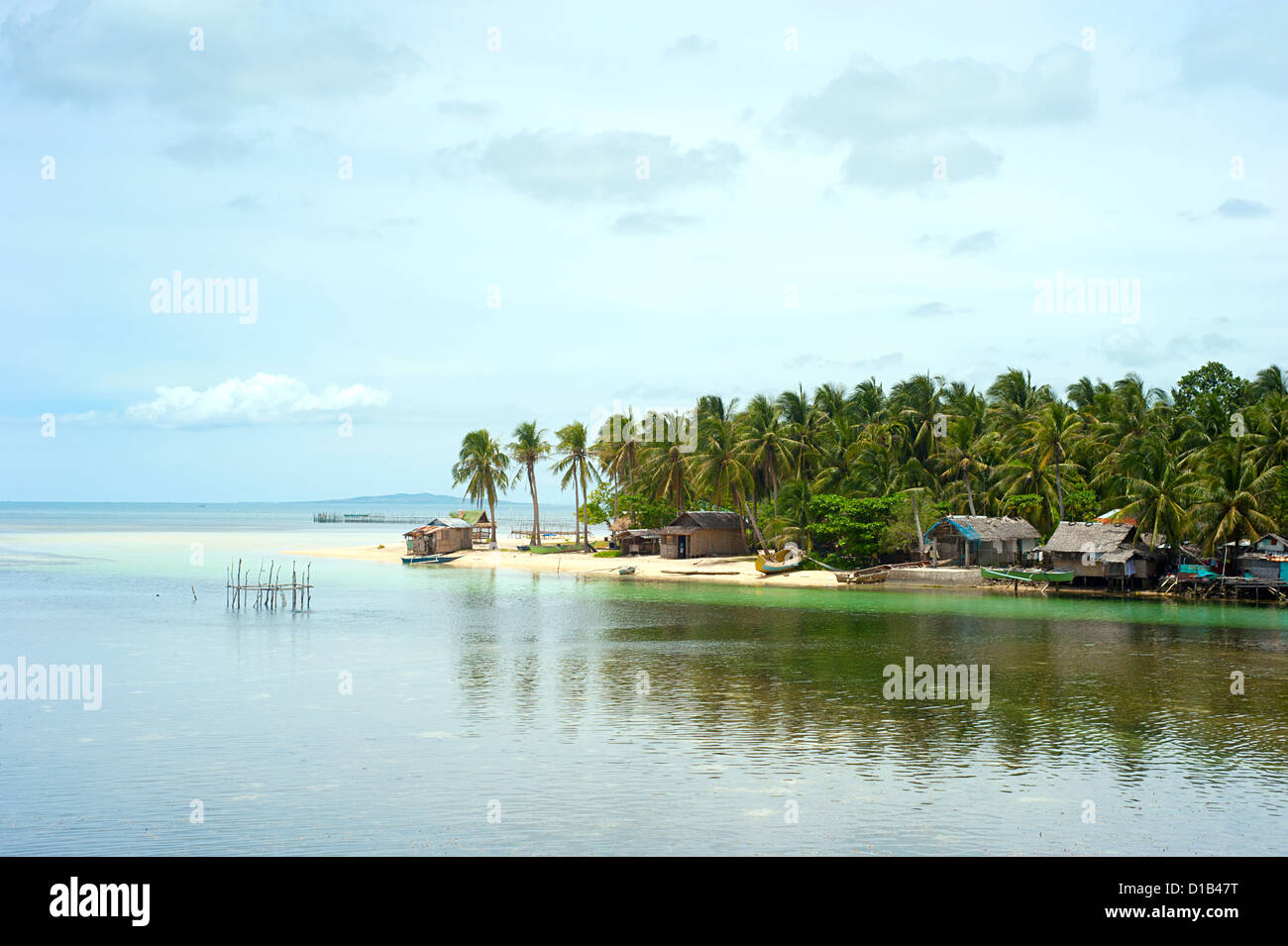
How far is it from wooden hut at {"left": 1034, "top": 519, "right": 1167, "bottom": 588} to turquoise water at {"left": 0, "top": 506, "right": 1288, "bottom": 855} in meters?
14.5

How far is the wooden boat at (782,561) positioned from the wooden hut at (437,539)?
29.8m

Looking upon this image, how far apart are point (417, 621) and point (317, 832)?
2960 centimetres

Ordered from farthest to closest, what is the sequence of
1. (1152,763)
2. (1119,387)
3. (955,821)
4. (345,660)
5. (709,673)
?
1. (1119,387)
2. (345,660)
3. (709,673)
4. (1152,763)
5. (955,821)

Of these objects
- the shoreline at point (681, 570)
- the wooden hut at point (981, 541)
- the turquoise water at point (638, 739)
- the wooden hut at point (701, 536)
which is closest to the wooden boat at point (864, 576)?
the shoreline at point (681, 570)

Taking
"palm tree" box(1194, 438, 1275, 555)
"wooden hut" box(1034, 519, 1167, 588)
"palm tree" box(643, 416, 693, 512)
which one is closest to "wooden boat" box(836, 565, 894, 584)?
"wooden hut" box(1034, 519, 1167, 588)

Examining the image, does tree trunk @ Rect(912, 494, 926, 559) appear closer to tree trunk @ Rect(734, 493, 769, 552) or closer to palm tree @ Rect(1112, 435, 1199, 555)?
tree trunk @ Rect(734, 493, 769, 552)

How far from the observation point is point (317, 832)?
54.4ft

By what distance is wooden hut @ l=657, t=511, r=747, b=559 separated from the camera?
260ft

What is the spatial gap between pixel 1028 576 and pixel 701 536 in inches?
1016

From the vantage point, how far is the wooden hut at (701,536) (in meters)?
79.3

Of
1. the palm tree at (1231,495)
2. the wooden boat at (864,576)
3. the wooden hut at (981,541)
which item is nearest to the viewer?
the palm tree at (1231,495)

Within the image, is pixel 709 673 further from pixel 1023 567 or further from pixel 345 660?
pixel 1023 567

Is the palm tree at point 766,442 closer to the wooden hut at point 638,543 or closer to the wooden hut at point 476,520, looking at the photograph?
the wooden hut at point 638,543
